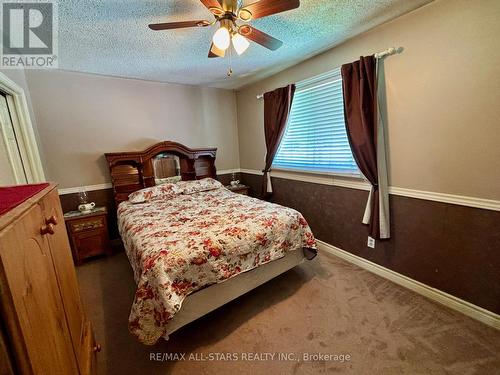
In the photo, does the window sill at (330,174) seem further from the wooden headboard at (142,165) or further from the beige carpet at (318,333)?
the wooden headboard at (142,165)

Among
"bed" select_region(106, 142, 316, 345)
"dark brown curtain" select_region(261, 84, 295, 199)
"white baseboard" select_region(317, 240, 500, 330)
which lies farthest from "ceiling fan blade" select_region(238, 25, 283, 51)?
"white baseboard" select_region(317, 240, 500, 330)

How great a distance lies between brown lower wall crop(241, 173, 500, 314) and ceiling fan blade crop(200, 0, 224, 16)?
205cm

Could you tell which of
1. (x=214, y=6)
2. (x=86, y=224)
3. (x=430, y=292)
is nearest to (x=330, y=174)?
(x=430, y=292)

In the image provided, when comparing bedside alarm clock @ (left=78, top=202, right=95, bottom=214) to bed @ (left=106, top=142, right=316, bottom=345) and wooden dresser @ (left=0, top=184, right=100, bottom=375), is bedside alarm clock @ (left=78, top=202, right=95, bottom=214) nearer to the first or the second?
bed @ (left=106, top=142, right=316, bottom=345)

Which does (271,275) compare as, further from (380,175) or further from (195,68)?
(195,68)

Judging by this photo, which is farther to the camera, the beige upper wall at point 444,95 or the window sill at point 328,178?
the window sill at point 328,178

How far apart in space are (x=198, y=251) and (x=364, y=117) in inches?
76.4

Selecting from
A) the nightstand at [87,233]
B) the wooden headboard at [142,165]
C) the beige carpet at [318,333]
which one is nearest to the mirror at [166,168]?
the wooden headboard at [142,165]

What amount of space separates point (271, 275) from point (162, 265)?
105cm

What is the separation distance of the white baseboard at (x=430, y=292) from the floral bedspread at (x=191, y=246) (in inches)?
30.2

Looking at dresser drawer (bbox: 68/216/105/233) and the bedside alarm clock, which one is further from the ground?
the bedside alarm clock

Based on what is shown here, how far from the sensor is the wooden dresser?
465 mm

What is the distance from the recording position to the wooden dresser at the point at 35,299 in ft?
1.53

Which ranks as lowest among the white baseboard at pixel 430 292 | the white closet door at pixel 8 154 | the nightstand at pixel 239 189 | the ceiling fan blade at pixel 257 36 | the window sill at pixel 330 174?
the white baseboard at pixel 430 292
